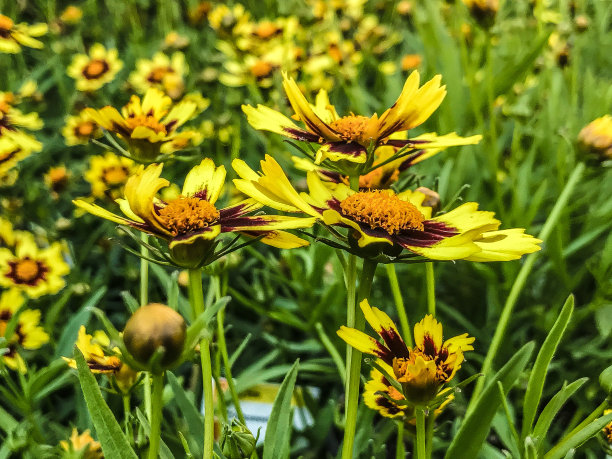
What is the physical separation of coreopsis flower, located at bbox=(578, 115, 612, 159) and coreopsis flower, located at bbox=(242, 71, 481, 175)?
230 mm

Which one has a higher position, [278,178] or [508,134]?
[278,178]

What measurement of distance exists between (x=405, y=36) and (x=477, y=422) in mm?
1352

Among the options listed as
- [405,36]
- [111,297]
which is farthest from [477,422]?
[405,36]

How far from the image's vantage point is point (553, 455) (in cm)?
39

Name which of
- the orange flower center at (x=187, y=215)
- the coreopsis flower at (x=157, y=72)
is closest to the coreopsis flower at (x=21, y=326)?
the orange flower center at (x=187, y=215)

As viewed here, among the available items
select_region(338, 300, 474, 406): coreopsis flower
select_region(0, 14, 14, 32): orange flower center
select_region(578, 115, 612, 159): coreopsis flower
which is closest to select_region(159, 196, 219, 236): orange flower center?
select_region(338, 300, 474, 406): coreopsis flower

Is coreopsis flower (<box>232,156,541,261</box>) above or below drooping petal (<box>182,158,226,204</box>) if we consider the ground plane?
below

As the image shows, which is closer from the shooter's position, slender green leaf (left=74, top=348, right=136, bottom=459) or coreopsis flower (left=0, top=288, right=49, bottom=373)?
slender green leaf (left=74, top=348, right=136, bottom=459)

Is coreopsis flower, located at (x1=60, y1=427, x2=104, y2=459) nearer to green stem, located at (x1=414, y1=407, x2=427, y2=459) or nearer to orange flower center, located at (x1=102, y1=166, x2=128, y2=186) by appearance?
green stem, located at (x1=414, y1=407, x2=427, y2=459)

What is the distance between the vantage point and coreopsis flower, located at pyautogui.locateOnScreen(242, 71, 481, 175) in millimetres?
375

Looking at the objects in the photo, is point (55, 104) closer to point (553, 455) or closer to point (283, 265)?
point (283, 265)

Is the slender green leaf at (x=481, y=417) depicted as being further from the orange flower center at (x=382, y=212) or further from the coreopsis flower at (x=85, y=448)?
the coreopsis flower at (x=85, y=448)

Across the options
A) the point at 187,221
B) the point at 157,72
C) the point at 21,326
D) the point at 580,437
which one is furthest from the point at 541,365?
the point at 157,72

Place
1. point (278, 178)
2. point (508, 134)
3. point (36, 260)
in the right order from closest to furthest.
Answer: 1. point (278, 178)
2. point (36, 260)
3. point (508, 134)
